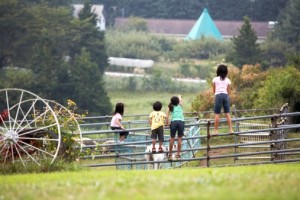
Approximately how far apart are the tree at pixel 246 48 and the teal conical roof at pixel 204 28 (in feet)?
82.9

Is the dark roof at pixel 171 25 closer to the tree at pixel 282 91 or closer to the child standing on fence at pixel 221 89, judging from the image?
the tree at pixel 282 91

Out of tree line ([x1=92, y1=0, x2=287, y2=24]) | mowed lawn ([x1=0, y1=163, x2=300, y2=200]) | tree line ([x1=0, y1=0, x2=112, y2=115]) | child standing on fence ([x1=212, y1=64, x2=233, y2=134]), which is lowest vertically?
mowed lawn ([x1=0, y1=163, x2=300, y2=200])

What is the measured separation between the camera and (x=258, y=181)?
11414 mm

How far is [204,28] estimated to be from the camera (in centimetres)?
9419

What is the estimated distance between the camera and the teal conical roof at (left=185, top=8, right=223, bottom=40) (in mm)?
92438

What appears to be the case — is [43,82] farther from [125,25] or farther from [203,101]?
[125,25]

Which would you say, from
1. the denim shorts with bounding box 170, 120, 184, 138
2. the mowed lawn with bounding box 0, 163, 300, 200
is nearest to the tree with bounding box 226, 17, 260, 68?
the denim shorts with bounding box 170, 120, 184, 138

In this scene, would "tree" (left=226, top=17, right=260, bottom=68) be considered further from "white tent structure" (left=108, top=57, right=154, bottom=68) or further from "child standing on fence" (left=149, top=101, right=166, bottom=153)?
→ "child standing on fence" (left=149, top=101, right=166, bottom=153)

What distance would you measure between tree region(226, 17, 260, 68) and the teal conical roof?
82.9ft

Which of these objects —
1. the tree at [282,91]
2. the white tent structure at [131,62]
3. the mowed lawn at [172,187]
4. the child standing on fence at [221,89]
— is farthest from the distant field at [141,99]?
the mowed lawn at [172,187]

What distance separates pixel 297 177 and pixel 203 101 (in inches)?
1161

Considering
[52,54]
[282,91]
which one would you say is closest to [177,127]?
[282,91]

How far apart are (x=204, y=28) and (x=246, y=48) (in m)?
29.0

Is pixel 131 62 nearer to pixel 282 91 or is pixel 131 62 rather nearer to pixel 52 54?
pixel 52 54
